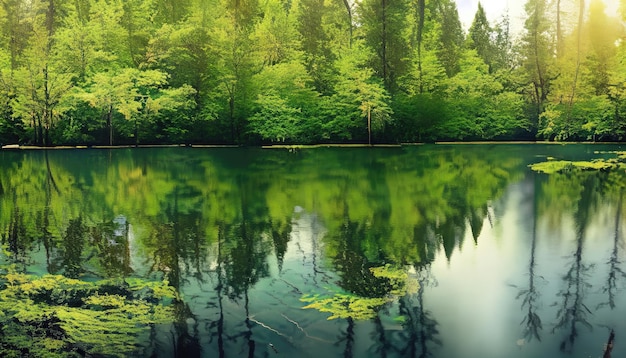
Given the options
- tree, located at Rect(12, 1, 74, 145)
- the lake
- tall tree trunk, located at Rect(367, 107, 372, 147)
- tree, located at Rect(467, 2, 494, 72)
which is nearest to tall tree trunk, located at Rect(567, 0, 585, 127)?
tree, located at Rect(467, 2, 494, 72)

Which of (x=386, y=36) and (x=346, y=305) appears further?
(x=386, y=36)

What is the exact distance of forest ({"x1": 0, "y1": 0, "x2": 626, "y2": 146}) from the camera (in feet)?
148

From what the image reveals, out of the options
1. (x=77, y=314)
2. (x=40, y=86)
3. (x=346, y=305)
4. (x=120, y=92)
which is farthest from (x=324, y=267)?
(x=40, y=86)

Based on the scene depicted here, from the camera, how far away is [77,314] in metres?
7.05

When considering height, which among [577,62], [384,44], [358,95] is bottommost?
[358,95]

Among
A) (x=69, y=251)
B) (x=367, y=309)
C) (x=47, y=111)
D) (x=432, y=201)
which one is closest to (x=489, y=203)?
(x=432, y=201)

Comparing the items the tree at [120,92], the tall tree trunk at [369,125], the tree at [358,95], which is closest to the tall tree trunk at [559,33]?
the tree at [358,95]

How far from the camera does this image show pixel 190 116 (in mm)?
47719

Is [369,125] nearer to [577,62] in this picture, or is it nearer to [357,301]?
[577,62]

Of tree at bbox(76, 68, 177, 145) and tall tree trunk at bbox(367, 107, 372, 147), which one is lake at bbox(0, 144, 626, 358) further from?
tall tree trunk at bbox(367, 107, 372, 147)

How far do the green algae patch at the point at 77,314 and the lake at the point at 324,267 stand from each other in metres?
0.04

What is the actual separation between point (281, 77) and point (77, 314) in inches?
1712

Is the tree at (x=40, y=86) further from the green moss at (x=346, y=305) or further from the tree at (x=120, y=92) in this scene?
the green moss at (x=346, y=305)

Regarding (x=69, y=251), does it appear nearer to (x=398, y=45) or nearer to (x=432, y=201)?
(x=432, y=201)
